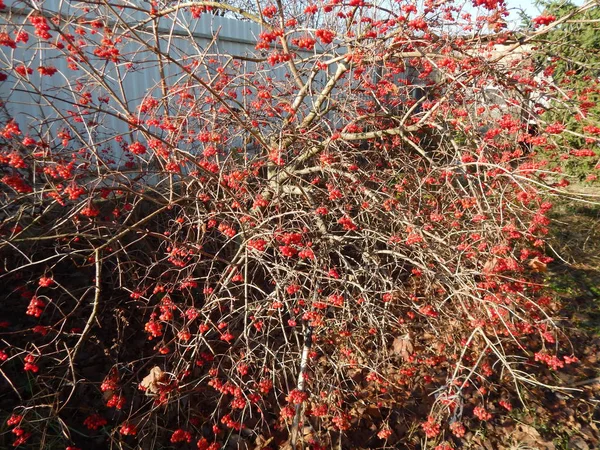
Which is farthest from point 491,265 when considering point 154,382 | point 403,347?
point 154,382

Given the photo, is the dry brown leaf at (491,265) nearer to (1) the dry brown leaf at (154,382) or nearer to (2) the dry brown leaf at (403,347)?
(2) the dry brown leaf at (403,347)

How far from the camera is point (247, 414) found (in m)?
3.26

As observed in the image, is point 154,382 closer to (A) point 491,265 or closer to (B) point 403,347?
(B) point 403,347

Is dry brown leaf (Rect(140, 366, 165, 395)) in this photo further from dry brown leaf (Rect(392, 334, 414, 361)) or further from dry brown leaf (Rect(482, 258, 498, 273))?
dry brown leaf (Rect(482, 258, 498, 273))

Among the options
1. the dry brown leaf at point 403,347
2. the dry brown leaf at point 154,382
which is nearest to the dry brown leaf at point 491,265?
the dry brown leaf at point 403,347

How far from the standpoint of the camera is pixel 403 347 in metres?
3.54

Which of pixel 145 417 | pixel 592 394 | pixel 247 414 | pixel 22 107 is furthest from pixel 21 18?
pixel 592 394

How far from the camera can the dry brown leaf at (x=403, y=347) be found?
11.1 ft

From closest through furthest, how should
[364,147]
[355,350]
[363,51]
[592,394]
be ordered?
[363,51], [355,350], [592,394], [364,147]

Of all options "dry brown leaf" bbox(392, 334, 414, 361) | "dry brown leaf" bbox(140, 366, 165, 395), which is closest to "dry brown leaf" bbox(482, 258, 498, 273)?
"dry brown leaf" bbox(392, 334, 414, 361)

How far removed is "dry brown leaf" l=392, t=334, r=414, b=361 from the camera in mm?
3398

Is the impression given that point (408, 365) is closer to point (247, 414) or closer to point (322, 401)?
point (322, 401)

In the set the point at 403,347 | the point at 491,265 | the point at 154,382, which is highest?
the point at 491,265

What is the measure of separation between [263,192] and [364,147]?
2425mm
